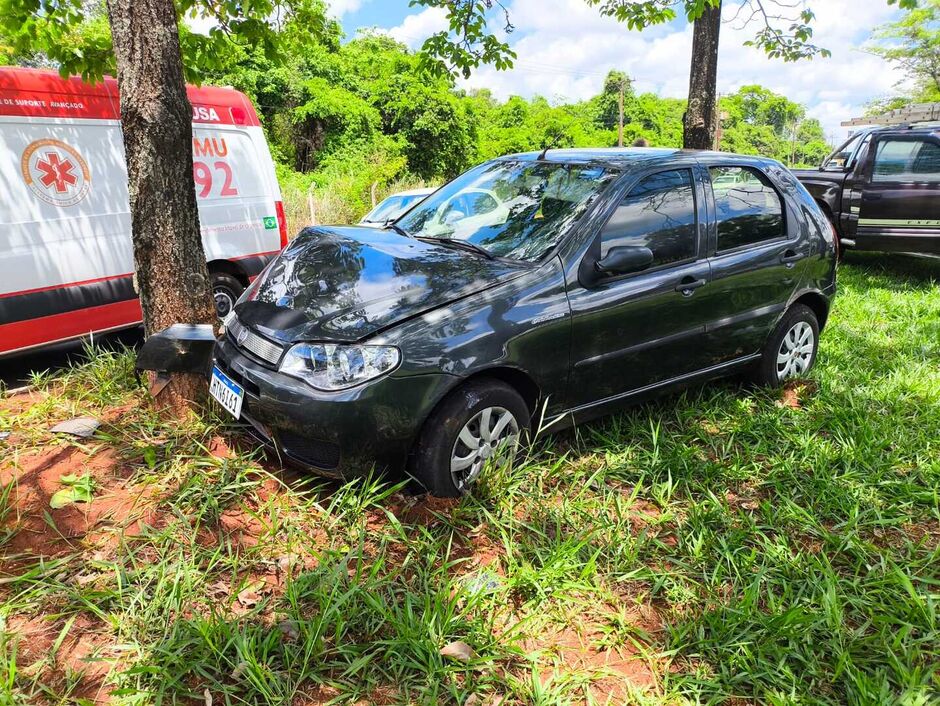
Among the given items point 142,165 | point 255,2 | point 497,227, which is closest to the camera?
point 142,165

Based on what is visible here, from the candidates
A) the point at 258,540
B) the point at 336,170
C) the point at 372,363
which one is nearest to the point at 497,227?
the point at 372,363

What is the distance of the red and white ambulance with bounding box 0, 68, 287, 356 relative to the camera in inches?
182

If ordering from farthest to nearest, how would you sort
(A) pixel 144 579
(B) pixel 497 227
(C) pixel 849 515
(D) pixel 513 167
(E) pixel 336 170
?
(E) pixel 336 170, (D) pixel 513 167, (B) pixel 497 227, (C) pixel 849 515, (A) pixel 144 579

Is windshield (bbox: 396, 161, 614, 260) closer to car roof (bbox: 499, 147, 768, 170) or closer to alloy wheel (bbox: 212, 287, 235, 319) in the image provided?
car roof (bbox: 499, 147, 768, 170)

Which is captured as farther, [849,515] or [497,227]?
[497,227]

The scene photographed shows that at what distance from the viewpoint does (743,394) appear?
4.54 metres

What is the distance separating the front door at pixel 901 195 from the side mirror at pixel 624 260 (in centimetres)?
632

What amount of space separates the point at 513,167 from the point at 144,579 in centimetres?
302

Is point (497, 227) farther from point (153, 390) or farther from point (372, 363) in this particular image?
point (153, 390)

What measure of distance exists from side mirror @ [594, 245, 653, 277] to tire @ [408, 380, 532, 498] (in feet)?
2.61

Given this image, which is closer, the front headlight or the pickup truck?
the front headlight

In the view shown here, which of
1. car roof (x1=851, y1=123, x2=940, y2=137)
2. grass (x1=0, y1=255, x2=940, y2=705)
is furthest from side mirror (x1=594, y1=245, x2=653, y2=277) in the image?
car roof (x1=851, y1=123, x2=940, y2=137)

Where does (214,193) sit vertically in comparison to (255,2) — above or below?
below

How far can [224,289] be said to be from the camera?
20.1 feet
